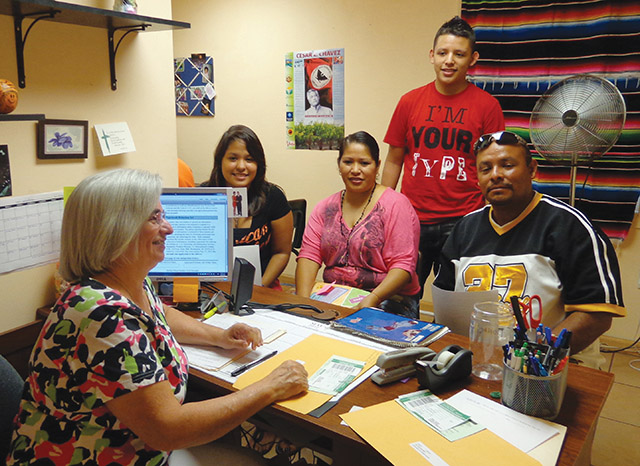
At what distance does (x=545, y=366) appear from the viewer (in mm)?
1117

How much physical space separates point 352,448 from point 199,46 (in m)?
4.01

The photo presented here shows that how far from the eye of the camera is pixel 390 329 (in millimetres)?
1571

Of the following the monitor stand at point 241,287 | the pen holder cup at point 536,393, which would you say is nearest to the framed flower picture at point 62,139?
the monitor stand at point 241,287

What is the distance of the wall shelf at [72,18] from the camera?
1.61m

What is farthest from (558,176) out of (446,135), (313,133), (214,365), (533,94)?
(214,365)

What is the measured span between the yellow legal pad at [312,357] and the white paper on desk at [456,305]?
27cm

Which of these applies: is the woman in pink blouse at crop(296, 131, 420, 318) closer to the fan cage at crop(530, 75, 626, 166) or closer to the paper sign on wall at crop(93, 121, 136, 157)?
the fan cage at crop(530, 75, 626, 166)

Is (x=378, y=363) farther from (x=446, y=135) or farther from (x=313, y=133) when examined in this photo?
(x=313, y=133)

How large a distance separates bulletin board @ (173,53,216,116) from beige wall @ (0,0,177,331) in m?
2.24

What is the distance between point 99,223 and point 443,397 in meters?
0.87

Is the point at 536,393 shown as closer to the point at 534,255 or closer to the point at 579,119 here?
the point at 534,255

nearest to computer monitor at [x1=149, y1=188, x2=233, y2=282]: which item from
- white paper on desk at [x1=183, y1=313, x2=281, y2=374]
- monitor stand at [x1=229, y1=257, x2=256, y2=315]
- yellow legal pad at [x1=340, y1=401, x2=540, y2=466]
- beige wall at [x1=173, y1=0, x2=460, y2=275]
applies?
monitor stand at [x1=229, y1=257, x2=256, y2=315]

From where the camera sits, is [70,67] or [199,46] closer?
[70,67]

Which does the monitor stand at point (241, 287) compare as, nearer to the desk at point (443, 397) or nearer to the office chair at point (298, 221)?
the desk at point (443, 397)
